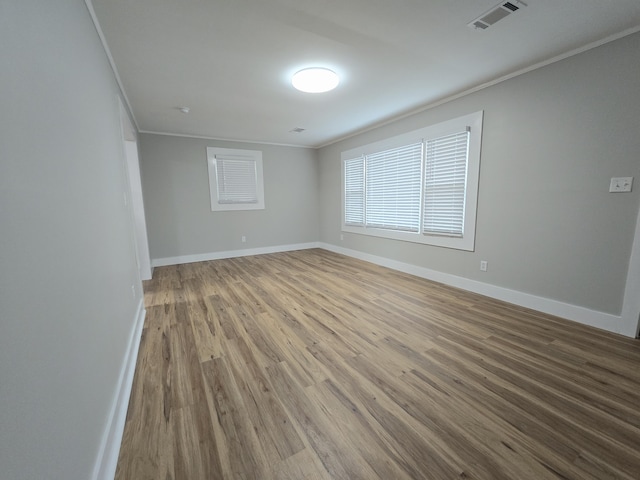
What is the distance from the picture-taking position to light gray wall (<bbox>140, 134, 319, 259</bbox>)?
4.66 meters

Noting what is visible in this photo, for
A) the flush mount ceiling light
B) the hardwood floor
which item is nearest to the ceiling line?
the flush mount ceiling light

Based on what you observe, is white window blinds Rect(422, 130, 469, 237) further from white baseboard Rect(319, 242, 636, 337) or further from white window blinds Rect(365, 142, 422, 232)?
white baseboard Rect(319, 242, 636, 337)

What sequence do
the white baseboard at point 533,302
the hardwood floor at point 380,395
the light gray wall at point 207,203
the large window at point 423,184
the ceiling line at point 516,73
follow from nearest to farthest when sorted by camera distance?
the hardwood floor at point 380,395, the ceiling line at point 516,73, the white baseboard at point 533,302, the large window at point 423,184, the light gray wall at point 207,203

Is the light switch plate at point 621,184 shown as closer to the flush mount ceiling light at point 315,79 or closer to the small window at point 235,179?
the flush mount ceiling light at point 315,79

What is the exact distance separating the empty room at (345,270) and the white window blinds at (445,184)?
0.03 m

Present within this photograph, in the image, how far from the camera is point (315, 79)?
2.53 m

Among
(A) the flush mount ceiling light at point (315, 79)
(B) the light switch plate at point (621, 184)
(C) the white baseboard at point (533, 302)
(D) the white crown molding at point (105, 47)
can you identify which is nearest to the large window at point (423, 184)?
(C) the white baseboard at point (533, 302)

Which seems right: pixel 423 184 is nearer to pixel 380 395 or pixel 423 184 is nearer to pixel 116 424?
pixel 380 395

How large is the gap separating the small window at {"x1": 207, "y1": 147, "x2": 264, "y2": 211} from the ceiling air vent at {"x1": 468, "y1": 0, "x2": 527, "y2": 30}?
14.5 ft

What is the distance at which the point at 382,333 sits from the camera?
228 centimetres

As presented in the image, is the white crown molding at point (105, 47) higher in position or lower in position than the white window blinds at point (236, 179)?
higher

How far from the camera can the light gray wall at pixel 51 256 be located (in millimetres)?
618

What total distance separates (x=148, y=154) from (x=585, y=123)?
601 centimetres

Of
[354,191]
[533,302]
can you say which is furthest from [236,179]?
[533,302]
